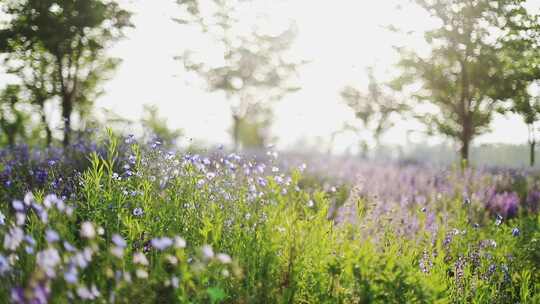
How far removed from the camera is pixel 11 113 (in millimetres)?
17000

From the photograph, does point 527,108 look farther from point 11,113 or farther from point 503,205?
point 11,113

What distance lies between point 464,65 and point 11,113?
591 inches

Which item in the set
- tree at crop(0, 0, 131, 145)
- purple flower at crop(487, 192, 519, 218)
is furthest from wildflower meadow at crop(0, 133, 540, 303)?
tree at crop(0, 0, 131, 145)

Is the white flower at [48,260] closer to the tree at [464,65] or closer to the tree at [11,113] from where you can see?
the tree at [11,113]

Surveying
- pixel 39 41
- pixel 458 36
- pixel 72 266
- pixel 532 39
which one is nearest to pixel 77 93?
pixel 39 41

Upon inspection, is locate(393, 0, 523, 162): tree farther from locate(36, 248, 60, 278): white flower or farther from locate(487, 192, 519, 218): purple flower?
locate(36, 248, 60, 278): white flower

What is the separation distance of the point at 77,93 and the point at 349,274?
13468 mm

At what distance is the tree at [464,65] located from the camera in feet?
46.5

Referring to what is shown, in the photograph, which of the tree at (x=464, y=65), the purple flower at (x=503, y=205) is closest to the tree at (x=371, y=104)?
the tree at (x=464, y=65)

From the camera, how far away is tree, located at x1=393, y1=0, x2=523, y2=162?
559 inches

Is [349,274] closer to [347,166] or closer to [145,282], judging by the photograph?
[145,282]

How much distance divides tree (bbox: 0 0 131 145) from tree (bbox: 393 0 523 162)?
9048mm

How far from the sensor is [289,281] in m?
3.20

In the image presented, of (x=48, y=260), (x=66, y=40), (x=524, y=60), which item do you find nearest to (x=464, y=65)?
(x=524, y=60)
